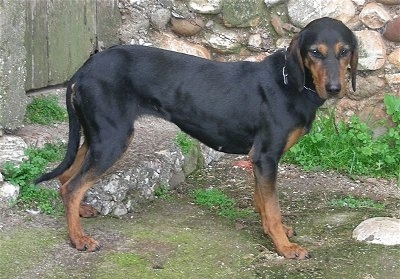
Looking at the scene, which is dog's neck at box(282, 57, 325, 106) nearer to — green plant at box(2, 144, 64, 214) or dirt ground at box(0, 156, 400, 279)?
dirt ground at box(0, 156, 400, 279)

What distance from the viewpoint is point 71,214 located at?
4539 millimetres

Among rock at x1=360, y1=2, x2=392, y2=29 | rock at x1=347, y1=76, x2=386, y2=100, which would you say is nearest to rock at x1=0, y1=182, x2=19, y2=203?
rock at x1=347, y1=76, x2=386, y2=100

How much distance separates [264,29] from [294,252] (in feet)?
9.13

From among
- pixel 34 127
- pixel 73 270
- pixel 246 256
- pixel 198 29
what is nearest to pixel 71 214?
pixel 73 270

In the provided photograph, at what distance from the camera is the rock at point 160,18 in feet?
22.3

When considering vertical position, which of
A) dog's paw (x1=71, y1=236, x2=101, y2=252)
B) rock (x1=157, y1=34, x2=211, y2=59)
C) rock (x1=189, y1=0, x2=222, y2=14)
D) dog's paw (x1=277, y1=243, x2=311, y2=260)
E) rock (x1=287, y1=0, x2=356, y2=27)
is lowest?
dog's paw (x1=71, y1=236, x2=101, y2=252)

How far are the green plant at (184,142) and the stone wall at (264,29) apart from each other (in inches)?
38.2

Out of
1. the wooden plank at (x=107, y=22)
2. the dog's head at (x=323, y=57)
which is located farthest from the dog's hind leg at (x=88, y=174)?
the wooden plank at (x=107, y=22)

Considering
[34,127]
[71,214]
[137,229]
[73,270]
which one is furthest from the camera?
[34,127]

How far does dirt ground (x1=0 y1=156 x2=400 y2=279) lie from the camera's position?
429 centimetres

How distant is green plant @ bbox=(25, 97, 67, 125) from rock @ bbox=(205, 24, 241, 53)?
1535 millimetres

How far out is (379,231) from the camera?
4805mm

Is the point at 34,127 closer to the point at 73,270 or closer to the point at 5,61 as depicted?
the point at 5,61

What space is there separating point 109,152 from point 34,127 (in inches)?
56.8
